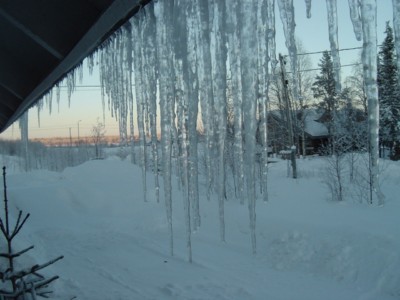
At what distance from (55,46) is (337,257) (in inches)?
298

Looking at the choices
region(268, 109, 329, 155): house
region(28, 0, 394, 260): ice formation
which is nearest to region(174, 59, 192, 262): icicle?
region(28, 0, 394, 260): ice formation

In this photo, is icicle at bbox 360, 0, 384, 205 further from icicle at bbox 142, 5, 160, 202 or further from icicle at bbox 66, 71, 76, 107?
icicle at bbox 66, 71, 76, 107

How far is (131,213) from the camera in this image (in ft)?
46.6

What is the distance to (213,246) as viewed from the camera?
10516 millimetres

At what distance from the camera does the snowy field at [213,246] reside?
729 cm

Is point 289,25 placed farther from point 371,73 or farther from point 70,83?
point 70,83

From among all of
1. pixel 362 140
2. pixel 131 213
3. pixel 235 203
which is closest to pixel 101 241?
pixel 131 213

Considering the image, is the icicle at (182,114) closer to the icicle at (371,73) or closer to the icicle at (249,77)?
the icicle at (249,77)

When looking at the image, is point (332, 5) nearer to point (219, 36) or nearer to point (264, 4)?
point (264, 4)

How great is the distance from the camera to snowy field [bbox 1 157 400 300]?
23.9 ft

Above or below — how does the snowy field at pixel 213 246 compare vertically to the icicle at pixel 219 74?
below

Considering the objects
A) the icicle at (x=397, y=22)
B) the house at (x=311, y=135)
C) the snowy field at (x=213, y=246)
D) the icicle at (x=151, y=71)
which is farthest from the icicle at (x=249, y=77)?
the house at (x=311, y=135)

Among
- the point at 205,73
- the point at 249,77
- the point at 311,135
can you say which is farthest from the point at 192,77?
the point at 311,135

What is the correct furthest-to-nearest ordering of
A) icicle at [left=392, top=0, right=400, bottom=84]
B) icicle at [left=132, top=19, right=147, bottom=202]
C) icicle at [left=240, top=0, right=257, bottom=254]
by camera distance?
1. icicle at [left=132, top=19, right=147, bottom=202]
2. icicle at [left=240, top=0, right=257, bottom=254]
3. icicle at [left=392, top=0, right=400, bottom=84]
